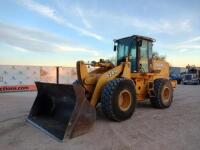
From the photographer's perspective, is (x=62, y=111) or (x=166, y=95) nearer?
(x=62, y=111)

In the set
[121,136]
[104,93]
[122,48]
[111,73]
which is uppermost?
[122,48]

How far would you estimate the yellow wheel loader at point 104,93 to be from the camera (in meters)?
4.96

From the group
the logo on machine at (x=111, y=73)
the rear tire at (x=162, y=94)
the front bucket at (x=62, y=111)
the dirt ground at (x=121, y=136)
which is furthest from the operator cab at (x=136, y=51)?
the front bucket at (x=62, y=111)

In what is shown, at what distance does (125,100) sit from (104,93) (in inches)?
35.1

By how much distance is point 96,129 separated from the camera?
17.5 feet

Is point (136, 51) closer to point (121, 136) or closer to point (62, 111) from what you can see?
point (62, 111)

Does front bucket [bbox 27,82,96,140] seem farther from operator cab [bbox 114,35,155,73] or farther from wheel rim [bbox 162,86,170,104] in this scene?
wheel rim [bbox 162,86,170,104]

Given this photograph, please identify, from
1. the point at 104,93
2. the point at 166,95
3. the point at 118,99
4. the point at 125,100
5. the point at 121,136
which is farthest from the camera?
the point at 166,95

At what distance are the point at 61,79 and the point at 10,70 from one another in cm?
481

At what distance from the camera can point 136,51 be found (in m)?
7.86

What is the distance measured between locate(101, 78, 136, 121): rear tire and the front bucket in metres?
0.69

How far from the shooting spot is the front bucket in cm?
475

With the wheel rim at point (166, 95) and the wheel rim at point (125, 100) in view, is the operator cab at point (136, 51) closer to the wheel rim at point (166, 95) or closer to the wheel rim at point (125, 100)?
the wheel rim at point (166, 95)

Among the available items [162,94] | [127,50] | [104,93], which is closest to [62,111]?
[104,93]
